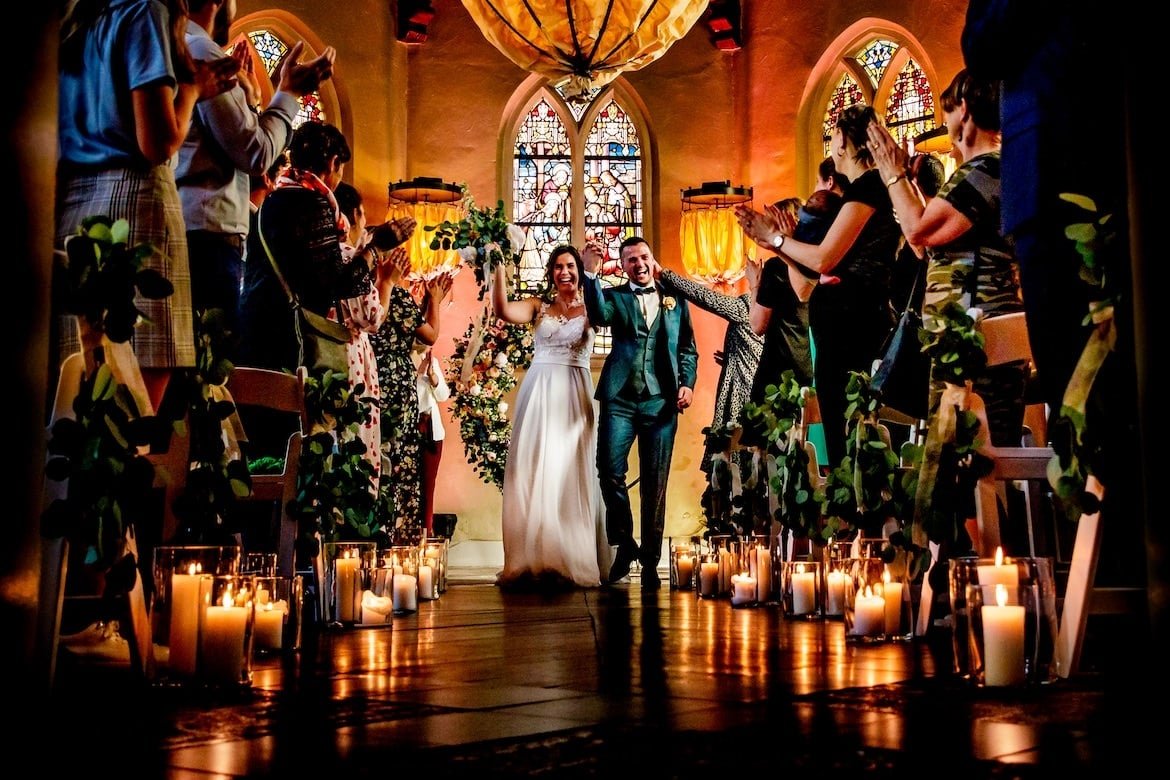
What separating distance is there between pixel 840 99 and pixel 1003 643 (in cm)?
964

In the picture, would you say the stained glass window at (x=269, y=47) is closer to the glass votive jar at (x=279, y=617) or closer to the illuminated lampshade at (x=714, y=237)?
the illuminated lampshade at (x=714, y=237)

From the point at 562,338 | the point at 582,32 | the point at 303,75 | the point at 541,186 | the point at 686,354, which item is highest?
the point at 541,186

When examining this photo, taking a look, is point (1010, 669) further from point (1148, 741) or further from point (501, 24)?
point (501, 24)

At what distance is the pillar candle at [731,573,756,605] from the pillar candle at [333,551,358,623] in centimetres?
136

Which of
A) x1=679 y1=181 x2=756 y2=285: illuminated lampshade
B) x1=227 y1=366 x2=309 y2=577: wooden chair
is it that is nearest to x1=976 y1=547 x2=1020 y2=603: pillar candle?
x1=227 y1=366 x2=309 y2=577: wooden chair

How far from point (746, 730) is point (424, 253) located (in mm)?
8284

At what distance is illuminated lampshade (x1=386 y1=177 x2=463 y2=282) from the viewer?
953 centimetres

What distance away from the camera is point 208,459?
2.55 meters

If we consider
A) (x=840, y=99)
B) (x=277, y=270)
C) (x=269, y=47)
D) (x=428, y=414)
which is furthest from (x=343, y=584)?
(x=840, y=99)

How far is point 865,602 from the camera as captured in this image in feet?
9.16

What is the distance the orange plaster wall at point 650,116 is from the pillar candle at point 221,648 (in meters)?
8.97

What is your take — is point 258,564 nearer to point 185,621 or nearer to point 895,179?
point 185,621

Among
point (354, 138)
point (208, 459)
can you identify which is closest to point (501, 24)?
point (208, 459)

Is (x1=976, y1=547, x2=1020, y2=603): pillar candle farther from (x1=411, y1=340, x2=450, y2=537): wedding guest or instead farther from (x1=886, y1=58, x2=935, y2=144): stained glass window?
(x1=886, y1=58, x2=935, y2=144): stained glass window
